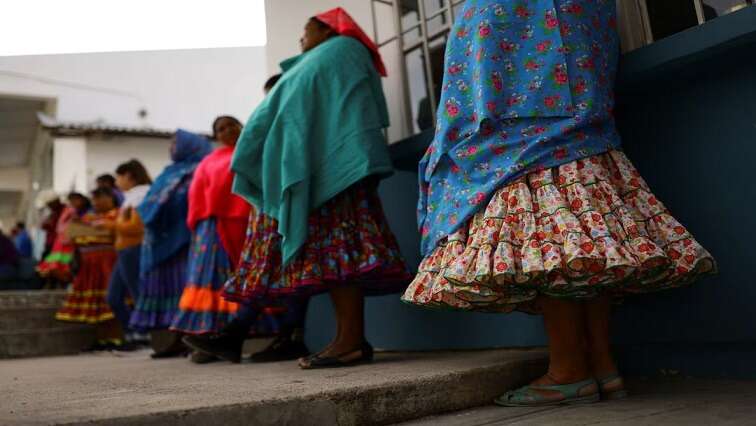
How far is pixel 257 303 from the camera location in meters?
2.81

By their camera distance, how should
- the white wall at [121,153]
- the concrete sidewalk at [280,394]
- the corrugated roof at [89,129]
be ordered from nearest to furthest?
the concrete sidewalk at [280,394]
the corrugated roof at [89,129]
the white wall at [121,153]

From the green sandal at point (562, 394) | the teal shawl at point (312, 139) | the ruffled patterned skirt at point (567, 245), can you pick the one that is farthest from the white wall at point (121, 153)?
the green sandal at point (562, 394)

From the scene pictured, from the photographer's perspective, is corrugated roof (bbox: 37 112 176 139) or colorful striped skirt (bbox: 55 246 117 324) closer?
colorful striped skirt (bbox: 55 246 117 324)

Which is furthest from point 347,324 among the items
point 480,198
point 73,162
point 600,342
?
point 73,162

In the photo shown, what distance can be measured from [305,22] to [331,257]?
2.29 meters

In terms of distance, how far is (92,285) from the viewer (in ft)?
18.6

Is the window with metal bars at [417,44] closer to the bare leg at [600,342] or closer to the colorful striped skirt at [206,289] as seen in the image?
the colorful striped skirt at [206,289]

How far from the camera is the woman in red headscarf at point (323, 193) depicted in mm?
2486

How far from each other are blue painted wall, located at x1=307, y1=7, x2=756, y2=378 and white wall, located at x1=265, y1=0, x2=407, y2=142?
4.60 ft

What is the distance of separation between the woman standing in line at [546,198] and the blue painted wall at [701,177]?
0.94 ft

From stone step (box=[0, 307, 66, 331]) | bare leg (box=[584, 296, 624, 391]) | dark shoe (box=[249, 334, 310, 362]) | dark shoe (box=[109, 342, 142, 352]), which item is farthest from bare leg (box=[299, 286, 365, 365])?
stone step (box=[0, 307, 66, 331])

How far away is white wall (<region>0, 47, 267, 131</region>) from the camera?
45.1 ft

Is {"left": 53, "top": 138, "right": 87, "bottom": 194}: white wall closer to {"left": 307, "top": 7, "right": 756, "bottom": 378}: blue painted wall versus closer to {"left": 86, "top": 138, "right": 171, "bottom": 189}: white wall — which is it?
{"left": 86, "top": 138, "right": 171, "bottom": 189}: white wall

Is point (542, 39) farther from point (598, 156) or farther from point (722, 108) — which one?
point (722, 108)
